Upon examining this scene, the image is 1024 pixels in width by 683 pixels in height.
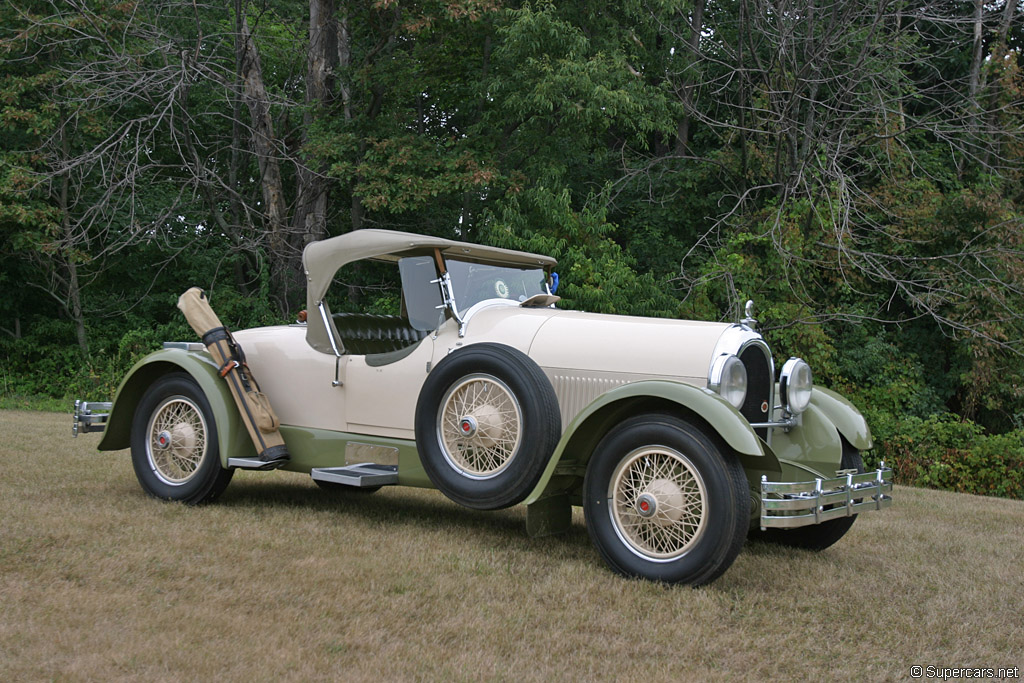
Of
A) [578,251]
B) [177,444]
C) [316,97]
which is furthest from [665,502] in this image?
[316,97]

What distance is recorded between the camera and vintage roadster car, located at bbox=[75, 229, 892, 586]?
14.2 ft

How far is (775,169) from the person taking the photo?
15.3 meters

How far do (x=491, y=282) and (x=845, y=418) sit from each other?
8.07ft

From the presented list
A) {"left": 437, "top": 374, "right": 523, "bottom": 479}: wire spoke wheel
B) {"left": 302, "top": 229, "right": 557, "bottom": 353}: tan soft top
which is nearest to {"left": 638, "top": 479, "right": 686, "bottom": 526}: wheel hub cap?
{"left": 437, "top": 374, "right": 523, "bottom": 479}: wire spoke wheel

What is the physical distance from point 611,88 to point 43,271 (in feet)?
39.6

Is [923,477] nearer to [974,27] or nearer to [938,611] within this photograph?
[938,611]

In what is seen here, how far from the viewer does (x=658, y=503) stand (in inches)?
170

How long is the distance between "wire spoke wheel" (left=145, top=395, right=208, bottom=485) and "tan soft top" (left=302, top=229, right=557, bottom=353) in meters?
0.99

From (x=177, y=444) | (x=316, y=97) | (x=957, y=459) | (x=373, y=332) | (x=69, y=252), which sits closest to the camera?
→ (x=177, y=444)

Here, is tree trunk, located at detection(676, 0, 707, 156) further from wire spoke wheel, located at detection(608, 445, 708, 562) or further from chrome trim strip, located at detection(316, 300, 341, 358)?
wire spoke wheel, located at detection(608, 445, 708, 562)

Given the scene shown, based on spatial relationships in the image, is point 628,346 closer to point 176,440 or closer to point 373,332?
point 373,332

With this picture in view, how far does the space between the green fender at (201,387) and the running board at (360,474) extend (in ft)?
2.06

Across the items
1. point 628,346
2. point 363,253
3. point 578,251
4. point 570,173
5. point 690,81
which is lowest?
point 628,346

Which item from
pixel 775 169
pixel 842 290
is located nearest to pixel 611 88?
pixel 775 169
